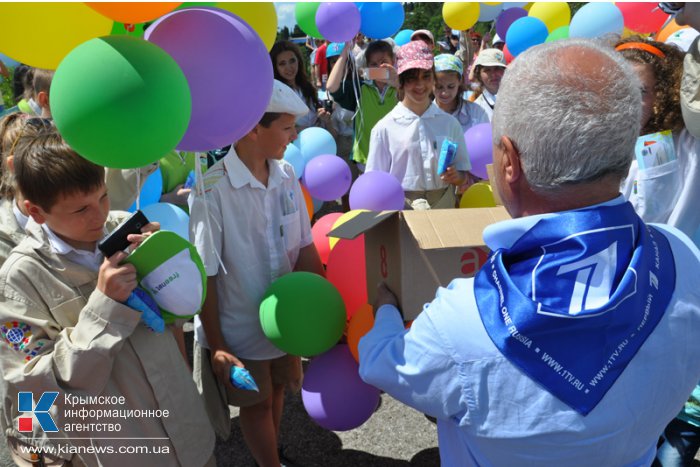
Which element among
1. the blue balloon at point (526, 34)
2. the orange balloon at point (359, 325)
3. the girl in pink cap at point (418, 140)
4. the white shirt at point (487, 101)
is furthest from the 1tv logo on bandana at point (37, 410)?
the blue balloon at point (526, 34)

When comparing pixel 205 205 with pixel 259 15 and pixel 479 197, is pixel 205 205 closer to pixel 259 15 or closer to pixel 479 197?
pixel 259 15

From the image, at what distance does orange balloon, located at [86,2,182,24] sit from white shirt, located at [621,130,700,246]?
1729 mm

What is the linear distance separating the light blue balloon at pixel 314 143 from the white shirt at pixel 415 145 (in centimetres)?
151

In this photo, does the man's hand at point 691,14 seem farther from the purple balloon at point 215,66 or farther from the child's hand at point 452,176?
the purple balloon at point 215,66

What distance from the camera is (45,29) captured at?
141 cm

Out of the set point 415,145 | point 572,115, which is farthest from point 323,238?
point 572,115

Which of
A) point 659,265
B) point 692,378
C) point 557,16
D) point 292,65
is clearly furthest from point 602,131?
point 557,16

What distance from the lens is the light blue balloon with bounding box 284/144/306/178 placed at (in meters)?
4.61

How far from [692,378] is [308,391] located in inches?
62.1

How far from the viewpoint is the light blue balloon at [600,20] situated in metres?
4.84

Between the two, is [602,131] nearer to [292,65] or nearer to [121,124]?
[121,124]

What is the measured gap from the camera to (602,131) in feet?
3.27

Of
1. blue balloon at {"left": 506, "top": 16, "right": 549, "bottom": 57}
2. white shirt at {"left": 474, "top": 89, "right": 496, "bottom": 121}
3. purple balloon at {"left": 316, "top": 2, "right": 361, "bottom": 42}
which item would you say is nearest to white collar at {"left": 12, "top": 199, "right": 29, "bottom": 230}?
white shirt at {"left": 474, "top": 89, "right": 496, "bottom": 121}

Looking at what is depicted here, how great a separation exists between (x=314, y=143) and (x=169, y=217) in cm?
204
